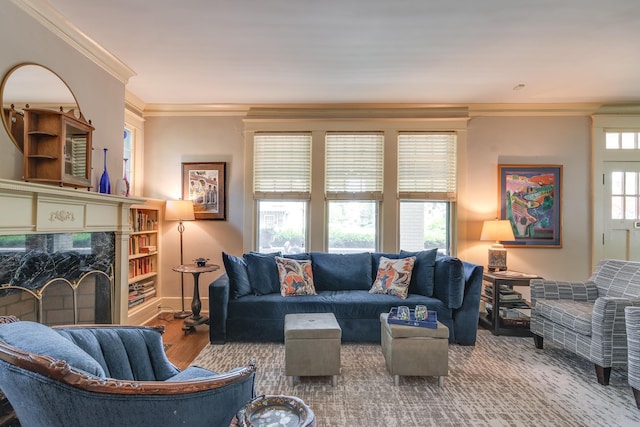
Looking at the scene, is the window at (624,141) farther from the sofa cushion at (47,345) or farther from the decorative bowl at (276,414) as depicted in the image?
the sofa cushion at (47,345)

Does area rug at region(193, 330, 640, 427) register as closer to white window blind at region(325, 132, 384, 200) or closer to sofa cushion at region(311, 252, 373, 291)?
sofa cushion at region(311, 252, 373, 291)

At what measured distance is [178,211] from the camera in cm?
386

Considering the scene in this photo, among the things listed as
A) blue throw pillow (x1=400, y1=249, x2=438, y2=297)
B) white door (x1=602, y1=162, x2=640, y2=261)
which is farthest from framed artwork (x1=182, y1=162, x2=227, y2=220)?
white door (x1=602, y1=162, x2=640, y2=261)

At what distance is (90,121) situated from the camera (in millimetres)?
2738

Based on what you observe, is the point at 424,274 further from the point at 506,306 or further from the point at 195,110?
the point at 195,110

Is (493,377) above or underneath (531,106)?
underneath

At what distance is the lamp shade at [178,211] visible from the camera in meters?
3.86

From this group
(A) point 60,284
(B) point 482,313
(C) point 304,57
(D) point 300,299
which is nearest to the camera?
(A) point 60,284

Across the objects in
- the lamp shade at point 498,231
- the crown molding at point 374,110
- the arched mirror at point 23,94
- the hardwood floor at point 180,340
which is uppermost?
the crown molding at point 374,110

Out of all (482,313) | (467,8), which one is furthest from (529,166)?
(467,8)

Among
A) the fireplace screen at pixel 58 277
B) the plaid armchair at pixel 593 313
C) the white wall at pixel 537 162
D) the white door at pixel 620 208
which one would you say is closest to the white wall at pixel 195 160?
the fireplace screen at pixel 58 277

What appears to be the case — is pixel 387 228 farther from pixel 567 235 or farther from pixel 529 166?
pixel 567 235

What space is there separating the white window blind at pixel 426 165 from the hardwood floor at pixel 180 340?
290 cm

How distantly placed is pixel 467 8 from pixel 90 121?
3.09m
